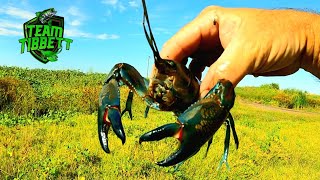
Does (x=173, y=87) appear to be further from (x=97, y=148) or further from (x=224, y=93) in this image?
(x=97, y=148)

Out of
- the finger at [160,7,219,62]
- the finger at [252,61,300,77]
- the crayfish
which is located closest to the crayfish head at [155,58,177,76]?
the crayfish

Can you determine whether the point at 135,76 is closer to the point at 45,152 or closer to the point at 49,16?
the point at 45,152

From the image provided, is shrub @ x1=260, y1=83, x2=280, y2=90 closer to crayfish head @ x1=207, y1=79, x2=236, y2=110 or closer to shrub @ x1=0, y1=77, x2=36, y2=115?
shrub @ x1=0, y1=77, x2=36, y2=115

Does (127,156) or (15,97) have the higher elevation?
(127,156)

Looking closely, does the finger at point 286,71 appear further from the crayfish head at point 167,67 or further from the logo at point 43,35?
the logo at point 43,35

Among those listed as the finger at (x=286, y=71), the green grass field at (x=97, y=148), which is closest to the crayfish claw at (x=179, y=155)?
the finger at (x=286, y=71)

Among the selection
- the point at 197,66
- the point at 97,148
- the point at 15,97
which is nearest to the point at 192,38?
the point at 197,66
